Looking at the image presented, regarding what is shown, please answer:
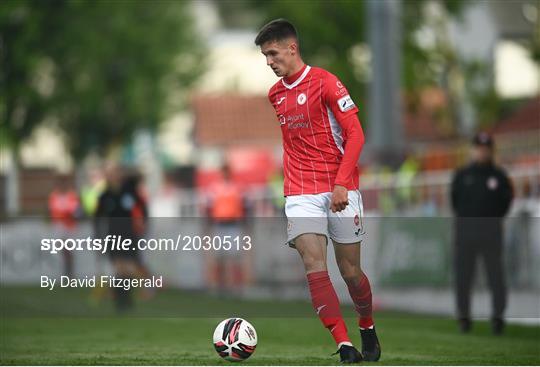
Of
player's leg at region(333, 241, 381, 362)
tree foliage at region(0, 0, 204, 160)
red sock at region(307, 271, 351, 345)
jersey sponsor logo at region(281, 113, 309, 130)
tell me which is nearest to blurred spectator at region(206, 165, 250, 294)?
player's leg at region(333, 241, 381, 362)

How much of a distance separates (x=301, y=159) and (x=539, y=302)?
18.0 feet

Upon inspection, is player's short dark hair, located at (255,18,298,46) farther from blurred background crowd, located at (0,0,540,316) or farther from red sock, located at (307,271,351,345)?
blurred background crowd, located at (0,0,540,316)

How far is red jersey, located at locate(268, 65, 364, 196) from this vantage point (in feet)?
31.6

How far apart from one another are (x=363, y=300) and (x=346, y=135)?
1.09 meters

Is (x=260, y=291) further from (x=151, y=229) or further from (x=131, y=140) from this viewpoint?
(x=131, y=140)

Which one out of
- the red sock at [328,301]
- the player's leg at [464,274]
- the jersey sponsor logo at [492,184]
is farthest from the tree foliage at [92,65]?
the red sock at [328,301]

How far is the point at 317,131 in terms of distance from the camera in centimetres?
979

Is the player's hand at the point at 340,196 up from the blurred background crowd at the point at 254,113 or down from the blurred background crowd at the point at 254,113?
down

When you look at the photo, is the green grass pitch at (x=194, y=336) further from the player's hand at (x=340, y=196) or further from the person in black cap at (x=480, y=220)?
the player's hand at (x=340, y=196)

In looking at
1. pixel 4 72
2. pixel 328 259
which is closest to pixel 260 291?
pixel 328 259

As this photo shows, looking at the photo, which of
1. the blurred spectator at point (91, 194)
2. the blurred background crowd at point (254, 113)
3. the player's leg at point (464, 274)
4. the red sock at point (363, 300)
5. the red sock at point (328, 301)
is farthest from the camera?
the blurred spectator at point (91, 194)

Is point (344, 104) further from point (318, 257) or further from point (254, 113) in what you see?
point (254, 113)

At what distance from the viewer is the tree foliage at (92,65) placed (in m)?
35.3

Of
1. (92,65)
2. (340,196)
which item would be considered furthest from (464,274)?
(92,65)
